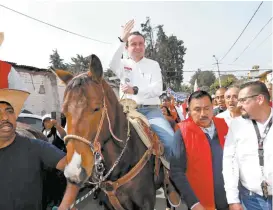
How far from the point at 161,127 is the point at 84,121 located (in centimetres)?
155

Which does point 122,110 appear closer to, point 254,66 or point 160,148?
point 160,148

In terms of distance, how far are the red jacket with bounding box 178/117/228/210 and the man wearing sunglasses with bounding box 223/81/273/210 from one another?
208 mm

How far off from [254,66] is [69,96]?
48.1 m

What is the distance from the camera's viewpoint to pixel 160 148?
10.9ft

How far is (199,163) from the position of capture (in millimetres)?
2781

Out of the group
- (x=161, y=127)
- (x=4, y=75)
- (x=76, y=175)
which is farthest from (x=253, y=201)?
(x=4, y=75)

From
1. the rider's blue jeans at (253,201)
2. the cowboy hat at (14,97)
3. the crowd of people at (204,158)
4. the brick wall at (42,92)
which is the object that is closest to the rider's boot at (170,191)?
the crowd of people at (204,158)

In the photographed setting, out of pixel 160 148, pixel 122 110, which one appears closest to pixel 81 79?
pixel 122 110

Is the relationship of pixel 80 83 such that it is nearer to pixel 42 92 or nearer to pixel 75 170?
pixel 75 170

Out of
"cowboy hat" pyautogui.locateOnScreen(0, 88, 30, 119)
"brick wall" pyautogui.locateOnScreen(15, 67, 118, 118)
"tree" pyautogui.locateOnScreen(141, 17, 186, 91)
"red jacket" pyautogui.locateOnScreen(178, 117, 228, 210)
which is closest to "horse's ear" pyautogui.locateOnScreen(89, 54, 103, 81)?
"cowboy hat" pyautogui.locateOnScreen(0, 88, 30, 119)

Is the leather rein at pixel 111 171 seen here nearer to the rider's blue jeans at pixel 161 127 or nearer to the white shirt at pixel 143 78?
the rider's blue jeans at pixel 161 127

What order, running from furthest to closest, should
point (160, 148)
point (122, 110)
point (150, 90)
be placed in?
point (150, 90), point (160, 148), point (122, 110)

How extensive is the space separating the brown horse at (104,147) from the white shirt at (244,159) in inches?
37.0

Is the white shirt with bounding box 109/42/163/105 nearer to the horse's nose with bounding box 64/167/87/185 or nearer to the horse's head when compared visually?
the horse's head
